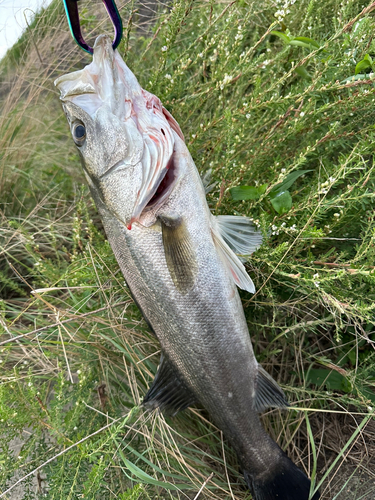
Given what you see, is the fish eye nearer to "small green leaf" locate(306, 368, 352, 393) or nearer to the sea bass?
the sea bass

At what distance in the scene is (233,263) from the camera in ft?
6.98

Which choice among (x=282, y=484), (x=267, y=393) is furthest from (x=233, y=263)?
(x=282, y=484)

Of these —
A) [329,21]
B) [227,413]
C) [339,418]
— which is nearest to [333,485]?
[339,418]

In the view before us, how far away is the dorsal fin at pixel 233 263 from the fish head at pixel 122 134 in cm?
37

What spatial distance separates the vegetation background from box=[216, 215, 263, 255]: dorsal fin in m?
0.07

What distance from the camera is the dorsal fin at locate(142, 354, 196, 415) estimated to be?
221cm

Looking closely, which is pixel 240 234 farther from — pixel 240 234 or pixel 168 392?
pixel 168 392

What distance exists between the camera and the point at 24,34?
3502 mm

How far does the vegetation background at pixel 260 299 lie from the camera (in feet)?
6.73

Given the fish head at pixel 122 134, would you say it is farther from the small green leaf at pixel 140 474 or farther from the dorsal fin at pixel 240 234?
the small green leaf at pixel 140 474

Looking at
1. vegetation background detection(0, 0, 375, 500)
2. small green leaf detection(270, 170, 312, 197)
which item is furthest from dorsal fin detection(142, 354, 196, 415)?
small green leaf detection(270, 170, 312, 197)

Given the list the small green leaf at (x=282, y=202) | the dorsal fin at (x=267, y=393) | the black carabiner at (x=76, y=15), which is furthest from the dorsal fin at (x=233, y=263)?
the black carabiner at (x=76, y=15)

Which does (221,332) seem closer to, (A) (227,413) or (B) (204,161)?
(A) (227,413)

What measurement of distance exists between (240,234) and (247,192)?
0.77ft
